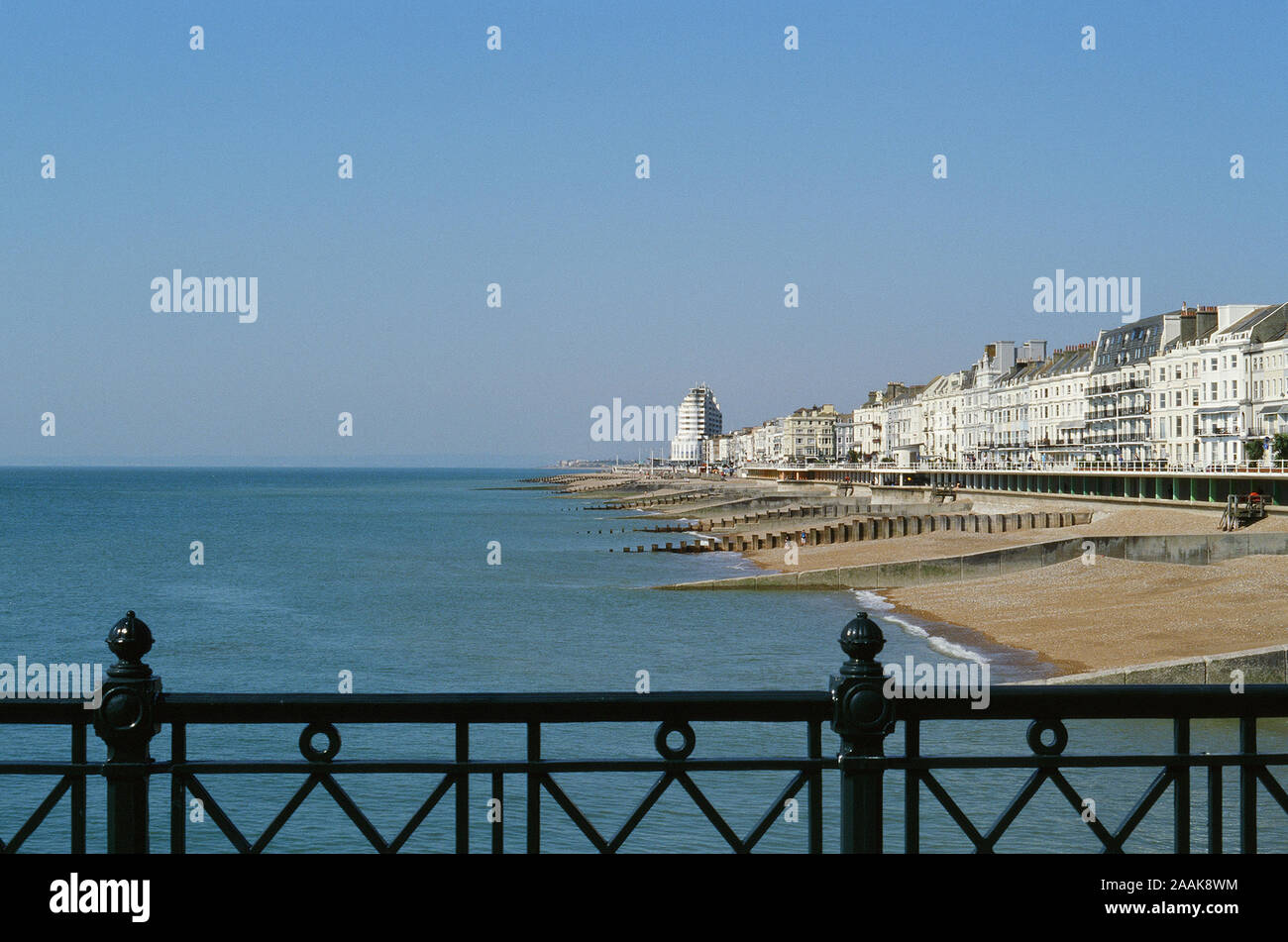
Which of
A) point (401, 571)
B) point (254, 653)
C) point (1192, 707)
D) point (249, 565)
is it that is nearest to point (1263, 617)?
point (254, 653)

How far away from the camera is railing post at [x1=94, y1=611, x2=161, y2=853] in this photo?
4410 millimetres

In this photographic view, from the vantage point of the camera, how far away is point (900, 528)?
66.5 m

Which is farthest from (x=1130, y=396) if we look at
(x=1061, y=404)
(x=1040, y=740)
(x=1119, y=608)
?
(x=1040, y=740)

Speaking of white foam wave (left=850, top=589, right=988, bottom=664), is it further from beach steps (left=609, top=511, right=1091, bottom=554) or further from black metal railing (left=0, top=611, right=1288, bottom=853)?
beach steps (left=609, top=511, right=1091, bottom=554)

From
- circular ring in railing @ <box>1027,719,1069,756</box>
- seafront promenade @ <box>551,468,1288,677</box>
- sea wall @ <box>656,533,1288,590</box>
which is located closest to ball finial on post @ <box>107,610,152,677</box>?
circular ring in railing @ <box>1027,719,1069,756</box>

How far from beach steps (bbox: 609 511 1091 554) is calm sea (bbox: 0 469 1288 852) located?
452cm

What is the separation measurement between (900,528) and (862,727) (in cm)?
6348

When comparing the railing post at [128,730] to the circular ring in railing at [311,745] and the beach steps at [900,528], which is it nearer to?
the circular ring in railing at [311,745]

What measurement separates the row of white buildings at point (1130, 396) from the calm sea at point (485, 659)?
1448 inches

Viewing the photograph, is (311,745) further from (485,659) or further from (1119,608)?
(1119,608)

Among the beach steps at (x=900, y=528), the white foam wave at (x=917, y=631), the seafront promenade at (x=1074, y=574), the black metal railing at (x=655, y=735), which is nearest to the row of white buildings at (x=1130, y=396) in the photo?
the seafront promenade at (x=1074, y=574)

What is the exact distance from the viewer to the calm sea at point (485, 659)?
50.1 ft
